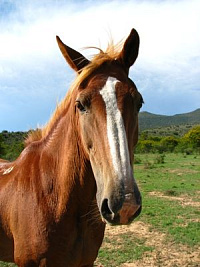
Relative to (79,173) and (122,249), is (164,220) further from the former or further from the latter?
(79,173)

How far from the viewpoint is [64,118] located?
8.79ft

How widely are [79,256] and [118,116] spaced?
1321 mm

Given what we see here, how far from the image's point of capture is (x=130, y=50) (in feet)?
7.91

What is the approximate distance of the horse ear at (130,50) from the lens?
2348 millimetres

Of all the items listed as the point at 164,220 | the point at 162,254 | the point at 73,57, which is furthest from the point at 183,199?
the point at 73,57

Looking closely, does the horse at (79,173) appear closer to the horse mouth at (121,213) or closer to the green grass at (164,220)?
the horse mouth at (121,213)

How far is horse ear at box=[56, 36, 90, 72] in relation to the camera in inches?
93.4

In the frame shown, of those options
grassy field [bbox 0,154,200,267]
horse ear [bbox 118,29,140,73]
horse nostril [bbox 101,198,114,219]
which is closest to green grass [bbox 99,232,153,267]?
grassy field [bbox 0,154,200,267]

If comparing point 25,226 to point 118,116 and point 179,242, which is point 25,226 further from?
point 179,242

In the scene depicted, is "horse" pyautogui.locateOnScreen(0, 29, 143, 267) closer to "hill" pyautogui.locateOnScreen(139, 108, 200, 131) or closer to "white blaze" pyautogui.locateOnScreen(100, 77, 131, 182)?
"white blaze" pyautogui.locateOnScreen(100, 77, 131, 182)

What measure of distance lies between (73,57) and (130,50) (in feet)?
1.52

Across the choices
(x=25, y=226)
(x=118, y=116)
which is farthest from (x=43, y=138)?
(x=118, y=116)

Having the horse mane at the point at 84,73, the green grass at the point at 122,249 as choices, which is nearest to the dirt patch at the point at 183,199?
the green grass at the point at 122,249

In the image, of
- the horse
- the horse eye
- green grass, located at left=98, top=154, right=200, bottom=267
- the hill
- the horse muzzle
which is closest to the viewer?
the horse muzzle
